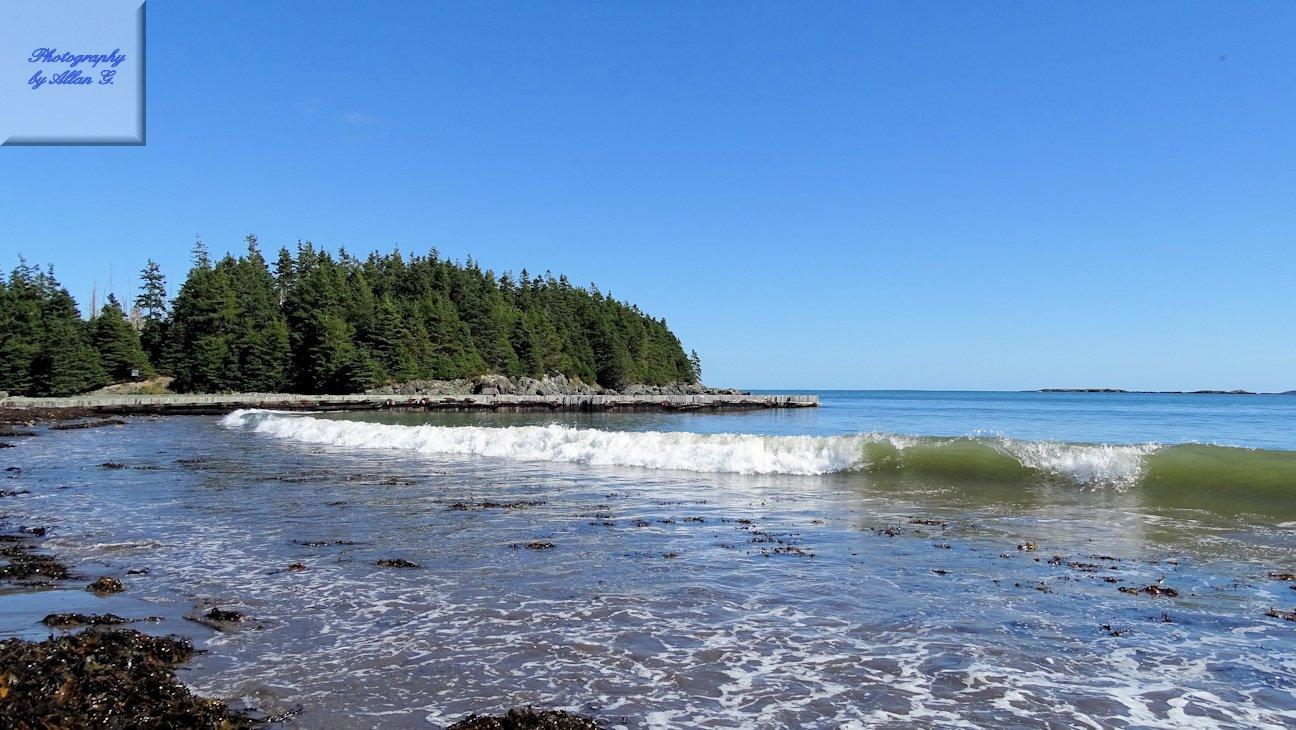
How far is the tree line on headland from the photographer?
8500 centimetres

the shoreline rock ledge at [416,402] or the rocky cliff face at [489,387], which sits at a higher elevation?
the rocky cliff face at [489,387]

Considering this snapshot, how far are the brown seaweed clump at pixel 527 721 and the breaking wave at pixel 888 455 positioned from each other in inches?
644

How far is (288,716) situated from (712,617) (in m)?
3.88

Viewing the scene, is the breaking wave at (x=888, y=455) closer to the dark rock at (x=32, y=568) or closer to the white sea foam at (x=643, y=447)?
the white sea foam at (x=643, y=447)

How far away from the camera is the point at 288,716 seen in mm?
4906

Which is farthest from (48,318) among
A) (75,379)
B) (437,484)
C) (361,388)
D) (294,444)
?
(437,484)

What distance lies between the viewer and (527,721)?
4727mm

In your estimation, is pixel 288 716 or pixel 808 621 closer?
pixel 288 716

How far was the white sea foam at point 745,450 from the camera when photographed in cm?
1916

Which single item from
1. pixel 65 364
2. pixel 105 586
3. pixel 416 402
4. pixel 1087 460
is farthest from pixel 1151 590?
pixel 65 364

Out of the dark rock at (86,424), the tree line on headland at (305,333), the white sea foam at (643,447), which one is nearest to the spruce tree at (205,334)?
the tree line on headland at (305,333)

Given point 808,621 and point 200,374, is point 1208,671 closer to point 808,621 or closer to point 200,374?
point 808,621

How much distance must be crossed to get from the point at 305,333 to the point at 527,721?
107007 millimetres

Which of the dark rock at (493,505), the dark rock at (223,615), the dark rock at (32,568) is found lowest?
the dark rock at (493,505)
